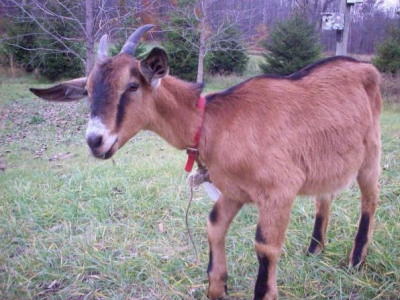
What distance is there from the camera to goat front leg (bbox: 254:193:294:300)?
2.49 m

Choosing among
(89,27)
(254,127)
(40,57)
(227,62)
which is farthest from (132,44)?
(40,57)

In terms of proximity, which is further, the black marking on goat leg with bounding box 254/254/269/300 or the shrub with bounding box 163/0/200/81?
the shrub with bounding box 163/0/200/81

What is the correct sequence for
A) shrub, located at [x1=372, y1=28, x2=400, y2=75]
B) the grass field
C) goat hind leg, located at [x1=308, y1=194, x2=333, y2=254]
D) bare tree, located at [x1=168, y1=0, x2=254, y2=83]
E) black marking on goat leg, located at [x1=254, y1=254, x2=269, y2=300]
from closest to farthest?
black marking on goat leg, located at [x1=254, y1=254, x2=269, y2=300]
the grass field
goat hind leg, located at [x1=308, y1=194, x2=333, y2=254]
shrub, located at [x1=372, y1=28, x2=400, y2=75]
bare tree, located at [x1=168, y1=0, x2=254, y2=83]

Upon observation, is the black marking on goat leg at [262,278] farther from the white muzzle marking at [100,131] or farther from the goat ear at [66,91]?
the goat ear at [66,91]

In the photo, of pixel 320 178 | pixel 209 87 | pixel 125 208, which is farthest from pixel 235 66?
pixel 320 178

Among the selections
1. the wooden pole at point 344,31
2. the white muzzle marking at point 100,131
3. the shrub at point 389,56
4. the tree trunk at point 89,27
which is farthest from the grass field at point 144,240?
the shrub at point 389,56

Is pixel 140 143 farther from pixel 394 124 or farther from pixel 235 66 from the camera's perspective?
pixel 235 66

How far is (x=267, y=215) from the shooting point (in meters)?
2.51

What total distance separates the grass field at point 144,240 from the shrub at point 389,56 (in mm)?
9055

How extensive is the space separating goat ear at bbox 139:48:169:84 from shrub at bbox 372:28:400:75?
44.0 ft

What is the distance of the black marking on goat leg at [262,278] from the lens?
8.58 feet

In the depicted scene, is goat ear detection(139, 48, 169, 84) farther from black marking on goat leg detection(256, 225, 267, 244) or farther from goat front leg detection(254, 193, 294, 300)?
black marking on goat leg detection(256, 225, 267, 244)

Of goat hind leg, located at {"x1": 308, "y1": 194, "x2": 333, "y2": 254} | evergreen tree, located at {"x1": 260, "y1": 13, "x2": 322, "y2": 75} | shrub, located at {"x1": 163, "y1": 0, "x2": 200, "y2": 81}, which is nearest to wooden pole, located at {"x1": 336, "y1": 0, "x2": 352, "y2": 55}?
goat hind leg, located at {"x1": 308, "y1": 194, "x2": 333, "y2": 254}

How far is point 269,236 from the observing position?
2541 mm
